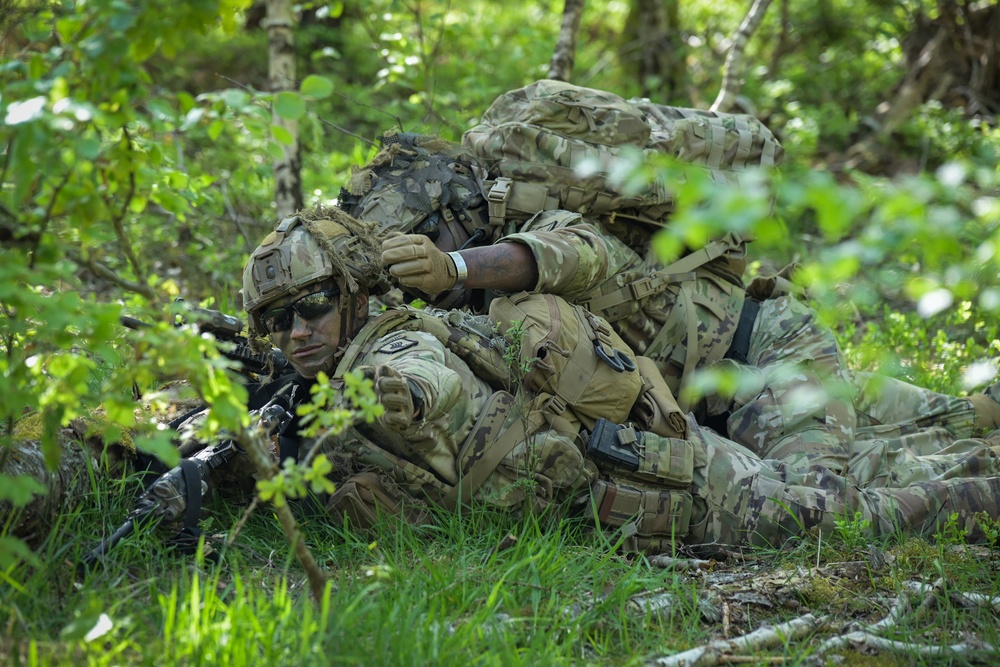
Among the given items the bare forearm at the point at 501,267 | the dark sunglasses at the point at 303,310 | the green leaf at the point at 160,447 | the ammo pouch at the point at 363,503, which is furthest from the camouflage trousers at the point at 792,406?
the green leaf at the point at 160,447

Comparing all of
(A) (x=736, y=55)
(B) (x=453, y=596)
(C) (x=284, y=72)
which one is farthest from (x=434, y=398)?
(A) (x=736, y=55)

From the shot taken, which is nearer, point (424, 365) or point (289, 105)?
point (289, 105)

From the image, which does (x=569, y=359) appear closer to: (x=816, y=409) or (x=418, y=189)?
(x=418, y=189)

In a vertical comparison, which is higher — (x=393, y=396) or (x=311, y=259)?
(x=311, y=259)

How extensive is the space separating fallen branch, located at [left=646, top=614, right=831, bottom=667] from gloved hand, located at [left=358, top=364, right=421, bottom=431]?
4.18 ft

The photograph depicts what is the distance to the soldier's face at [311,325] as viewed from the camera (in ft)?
14.3

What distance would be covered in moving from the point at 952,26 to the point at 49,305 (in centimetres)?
1026

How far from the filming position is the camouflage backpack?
5.09 m

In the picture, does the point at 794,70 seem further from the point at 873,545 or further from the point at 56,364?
the point at 56,364

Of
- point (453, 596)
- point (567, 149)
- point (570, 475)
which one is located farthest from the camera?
point (567, 149)

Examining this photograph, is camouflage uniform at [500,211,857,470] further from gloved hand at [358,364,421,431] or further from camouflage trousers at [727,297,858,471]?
gloved hand at [358,364,421,431]

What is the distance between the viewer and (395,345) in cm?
415

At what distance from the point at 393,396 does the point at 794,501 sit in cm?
215

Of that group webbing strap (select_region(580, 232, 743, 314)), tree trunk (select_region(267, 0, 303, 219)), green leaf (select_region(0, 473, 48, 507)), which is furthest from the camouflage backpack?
green leaf (select_region(0, 473, 48, 507))
